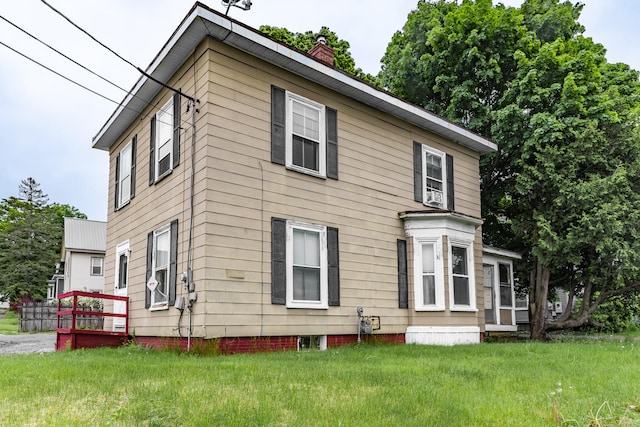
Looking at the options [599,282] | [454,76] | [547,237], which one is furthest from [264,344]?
[454,76]

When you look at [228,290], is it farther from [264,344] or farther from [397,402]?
[397,402]

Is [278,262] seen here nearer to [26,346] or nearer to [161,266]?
[161,266]

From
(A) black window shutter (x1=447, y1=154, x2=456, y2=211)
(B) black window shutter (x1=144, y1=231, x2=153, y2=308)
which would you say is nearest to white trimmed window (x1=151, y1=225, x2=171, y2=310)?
(B) black window shutter (x1=144, y1=231, x2=153, y2=308)

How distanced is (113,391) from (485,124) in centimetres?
1461

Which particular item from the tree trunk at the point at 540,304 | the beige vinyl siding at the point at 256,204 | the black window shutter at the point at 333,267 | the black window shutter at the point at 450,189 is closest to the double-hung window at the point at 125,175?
the beige vinyl siding at the point at 256,204

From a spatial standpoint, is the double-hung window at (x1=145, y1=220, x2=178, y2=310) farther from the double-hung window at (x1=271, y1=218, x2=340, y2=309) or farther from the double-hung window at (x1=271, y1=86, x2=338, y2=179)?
the double-hung window at (x1=271, y1=86, x2=338, y2=179)

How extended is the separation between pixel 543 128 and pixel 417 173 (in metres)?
4.30

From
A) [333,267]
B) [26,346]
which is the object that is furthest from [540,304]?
[26,346]

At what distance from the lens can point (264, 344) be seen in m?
9.69

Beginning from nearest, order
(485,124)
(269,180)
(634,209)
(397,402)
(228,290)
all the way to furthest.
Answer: (397,402) → (228,290) → (269,180) → (634,209) → (485,124)

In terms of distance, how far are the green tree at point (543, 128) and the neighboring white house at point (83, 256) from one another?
1071 inches

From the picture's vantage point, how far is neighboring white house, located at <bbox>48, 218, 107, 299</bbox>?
37.2 meters

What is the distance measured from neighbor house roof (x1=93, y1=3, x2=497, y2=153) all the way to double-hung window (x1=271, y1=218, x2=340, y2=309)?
306 cm

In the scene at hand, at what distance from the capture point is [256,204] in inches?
392
